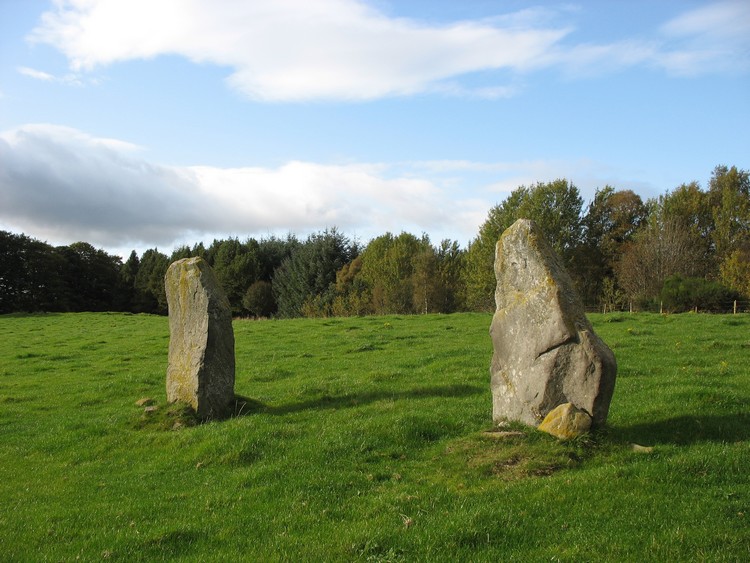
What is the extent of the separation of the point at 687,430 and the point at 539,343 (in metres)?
3.10

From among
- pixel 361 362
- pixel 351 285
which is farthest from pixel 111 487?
pixel 351 285

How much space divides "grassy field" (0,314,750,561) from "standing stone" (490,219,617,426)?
34.4 inches

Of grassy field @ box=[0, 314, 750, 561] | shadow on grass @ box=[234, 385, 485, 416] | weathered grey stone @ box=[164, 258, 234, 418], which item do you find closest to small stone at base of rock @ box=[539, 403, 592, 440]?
grassy field @ box=[0, 314, 750, 561]

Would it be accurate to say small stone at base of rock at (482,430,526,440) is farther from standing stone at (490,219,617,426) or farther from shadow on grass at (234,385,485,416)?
shadow on grass at (234,385,485,416)

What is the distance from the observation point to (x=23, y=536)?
8844 mm

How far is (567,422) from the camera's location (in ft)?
35.1

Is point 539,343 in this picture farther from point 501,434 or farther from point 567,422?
point 501,434

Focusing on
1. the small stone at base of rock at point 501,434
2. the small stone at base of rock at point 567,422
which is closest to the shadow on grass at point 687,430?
the small stone at base of rock at point 567,422

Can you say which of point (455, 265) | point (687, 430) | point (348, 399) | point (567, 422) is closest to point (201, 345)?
point (348, 399)

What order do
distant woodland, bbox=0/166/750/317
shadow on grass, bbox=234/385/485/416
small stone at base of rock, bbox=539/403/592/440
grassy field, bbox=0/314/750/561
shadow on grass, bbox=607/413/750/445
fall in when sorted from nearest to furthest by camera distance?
grassy field, bbox=0/314/750/561 → small stone at base of rock, bbox=539/403/592/440 → shadow on grass, bbox=607/413/750/445 → shadow on grass, bbox=234/385/485/416 → distant woodland, bbox=0/166/750/317

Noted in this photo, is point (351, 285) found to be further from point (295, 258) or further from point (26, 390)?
point (26, 390)

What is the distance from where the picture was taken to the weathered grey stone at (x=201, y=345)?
598 inches

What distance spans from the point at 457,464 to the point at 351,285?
215ft

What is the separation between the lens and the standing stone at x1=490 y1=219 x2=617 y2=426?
11.0 metres
